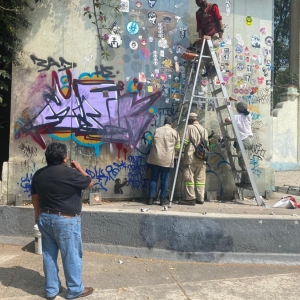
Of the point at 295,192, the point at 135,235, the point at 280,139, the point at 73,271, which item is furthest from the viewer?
the point at 280,139

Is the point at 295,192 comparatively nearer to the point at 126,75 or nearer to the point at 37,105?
the point at 126,75

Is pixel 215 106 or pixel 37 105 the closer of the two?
pixel 37 105

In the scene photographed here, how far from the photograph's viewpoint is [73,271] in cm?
389

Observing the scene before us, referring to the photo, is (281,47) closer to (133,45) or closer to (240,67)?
(240,67)

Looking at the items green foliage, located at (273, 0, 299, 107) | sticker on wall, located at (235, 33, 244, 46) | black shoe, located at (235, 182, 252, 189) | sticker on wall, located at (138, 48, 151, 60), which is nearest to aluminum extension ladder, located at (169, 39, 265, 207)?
black shoe, located at (235, 182, 252, 189)

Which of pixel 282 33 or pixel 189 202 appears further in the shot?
pixel 282 33

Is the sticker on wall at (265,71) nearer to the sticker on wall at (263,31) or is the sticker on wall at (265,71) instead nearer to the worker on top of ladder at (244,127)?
the sticker on wall at (263,31)

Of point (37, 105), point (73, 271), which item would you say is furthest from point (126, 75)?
point (73, 271)

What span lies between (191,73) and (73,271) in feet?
13.6

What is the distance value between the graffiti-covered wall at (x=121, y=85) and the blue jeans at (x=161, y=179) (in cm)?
38

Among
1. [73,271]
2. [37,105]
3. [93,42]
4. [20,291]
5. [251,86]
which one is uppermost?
[93,42]

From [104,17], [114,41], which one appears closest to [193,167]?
[114,41]

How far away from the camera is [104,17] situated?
20.9 ft

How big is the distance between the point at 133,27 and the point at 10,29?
2.06 meters
